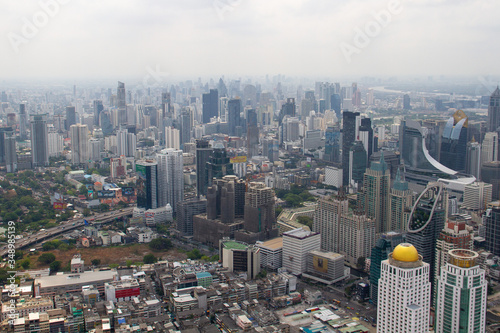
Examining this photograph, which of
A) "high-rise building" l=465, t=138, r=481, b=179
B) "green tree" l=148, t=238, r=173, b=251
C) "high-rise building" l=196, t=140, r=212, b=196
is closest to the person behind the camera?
"green tree" l=148, t=238, r=173, b=251

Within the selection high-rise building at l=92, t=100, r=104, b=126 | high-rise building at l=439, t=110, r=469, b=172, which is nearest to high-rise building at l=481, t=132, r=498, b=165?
high-rise building at l=439, t=110, r=469, b=172

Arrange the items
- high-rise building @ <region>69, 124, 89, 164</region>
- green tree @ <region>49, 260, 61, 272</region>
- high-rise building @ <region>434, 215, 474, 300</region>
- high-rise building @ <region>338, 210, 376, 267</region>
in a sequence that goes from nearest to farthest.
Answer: high-rise building @ <region>434, 215, 474, 300</region>
green tree @ <region>49, 260, 61, 272</region>
high-rise building @ <region>338, 210, 376, 267</region>
high-rise building @ <region>69, 124, 89, 164</region>

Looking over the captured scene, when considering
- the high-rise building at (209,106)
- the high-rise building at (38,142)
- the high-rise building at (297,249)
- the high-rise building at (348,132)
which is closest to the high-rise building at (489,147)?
the high-rise building at (348,132)

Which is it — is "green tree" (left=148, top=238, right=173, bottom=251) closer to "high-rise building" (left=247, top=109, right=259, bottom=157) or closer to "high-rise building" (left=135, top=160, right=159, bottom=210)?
"high-rise building" (left=135, top=160, right=159, bottom=210)

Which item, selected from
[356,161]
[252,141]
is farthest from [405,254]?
[252,141]

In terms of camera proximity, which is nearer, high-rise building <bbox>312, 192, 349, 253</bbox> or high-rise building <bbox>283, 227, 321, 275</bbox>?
high-rise building <bbox>283, 227, 321, 275</bbox>

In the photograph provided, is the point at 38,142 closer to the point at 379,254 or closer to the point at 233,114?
the point at 233,114

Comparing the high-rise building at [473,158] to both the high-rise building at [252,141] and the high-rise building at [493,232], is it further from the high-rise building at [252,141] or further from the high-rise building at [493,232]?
the high-rise building at [252,141]
